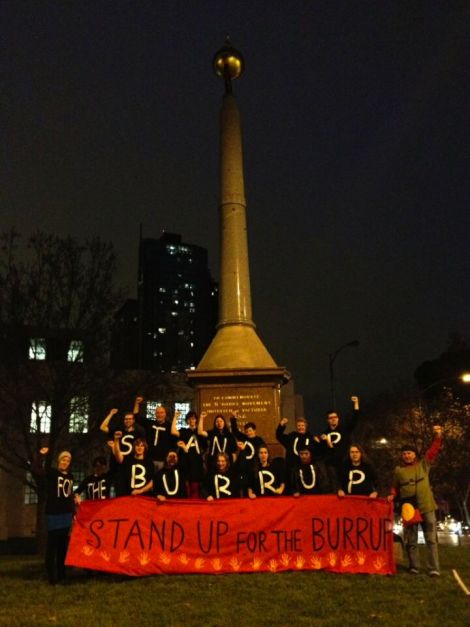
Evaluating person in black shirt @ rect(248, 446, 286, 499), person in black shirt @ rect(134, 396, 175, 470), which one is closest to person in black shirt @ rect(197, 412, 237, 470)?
person in black shirt @ rect(134, 396, 175, 470)

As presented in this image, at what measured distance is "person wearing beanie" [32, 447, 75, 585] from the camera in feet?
28.4

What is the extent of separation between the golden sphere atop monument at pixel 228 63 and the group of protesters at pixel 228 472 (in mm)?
16583

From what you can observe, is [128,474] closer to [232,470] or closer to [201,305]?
[232,470]

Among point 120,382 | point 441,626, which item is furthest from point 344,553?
point 120,382

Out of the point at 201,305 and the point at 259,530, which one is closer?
the point at 259,530

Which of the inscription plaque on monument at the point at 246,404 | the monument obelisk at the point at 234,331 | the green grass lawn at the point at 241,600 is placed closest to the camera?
the green grass lawn at the point at 241,600

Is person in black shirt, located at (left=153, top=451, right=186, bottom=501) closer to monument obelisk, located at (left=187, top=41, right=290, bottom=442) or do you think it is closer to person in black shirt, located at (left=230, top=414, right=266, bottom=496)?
person in black shirt, located at (left=230, top=414, right=266, bottom=496)

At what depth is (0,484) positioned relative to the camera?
34.2m

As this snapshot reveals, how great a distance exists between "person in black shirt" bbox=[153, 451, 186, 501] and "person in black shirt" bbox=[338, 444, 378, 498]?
255 cm

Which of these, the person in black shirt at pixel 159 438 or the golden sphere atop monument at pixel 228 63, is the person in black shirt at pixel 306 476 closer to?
the person in black shirt at pixel 159 438

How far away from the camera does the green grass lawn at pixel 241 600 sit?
6219 millimetres

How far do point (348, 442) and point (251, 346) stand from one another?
20.9 ft

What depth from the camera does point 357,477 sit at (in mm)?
9531

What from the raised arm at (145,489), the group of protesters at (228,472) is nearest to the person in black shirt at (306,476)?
the group of protesters at (228,472)
